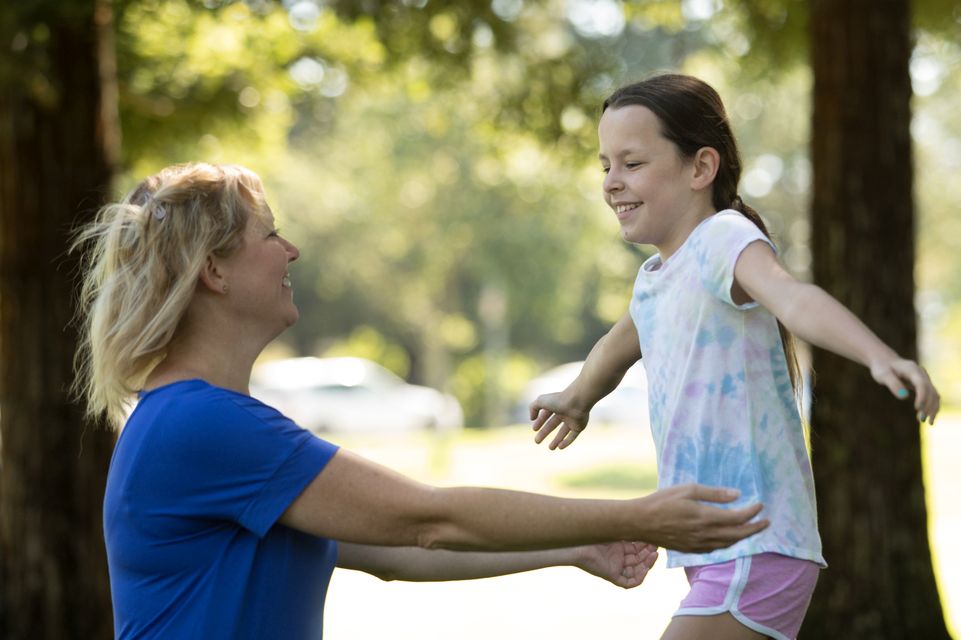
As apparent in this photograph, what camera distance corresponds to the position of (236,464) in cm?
253

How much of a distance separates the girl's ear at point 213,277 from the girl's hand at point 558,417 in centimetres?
80

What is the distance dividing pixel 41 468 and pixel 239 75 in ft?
11.3

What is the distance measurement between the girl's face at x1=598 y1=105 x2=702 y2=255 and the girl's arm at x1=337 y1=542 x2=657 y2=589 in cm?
67

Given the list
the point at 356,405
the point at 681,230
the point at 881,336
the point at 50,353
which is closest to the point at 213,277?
the point at 681,230

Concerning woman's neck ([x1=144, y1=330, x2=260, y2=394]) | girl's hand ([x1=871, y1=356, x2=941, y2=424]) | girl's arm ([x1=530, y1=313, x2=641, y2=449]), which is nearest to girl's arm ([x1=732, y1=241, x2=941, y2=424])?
girl's hand ([x1=871, y1=356, x2=941, y2=424])

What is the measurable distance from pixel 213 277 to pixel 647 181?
0.91 metres

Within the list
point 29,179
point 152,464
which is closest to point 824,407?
point 29,179

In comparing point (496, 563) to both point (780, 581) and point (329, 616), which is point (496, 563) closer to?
point (780, 581)

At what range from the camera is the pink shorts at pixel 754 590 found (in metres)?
2.63

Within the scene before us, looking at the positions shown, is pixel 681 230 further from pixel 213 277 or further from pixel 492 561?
pixel 213 277

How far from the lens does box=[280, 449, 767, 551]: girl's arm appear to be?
2473 mm

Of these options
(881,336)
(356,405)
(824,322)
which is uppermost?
(356,405)

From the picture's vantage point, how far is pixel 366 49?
966 cm

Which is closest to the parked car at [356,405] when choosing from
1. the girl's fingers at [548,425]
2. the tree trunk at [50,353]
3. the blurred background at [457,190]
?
the blurred background at [457,190]
